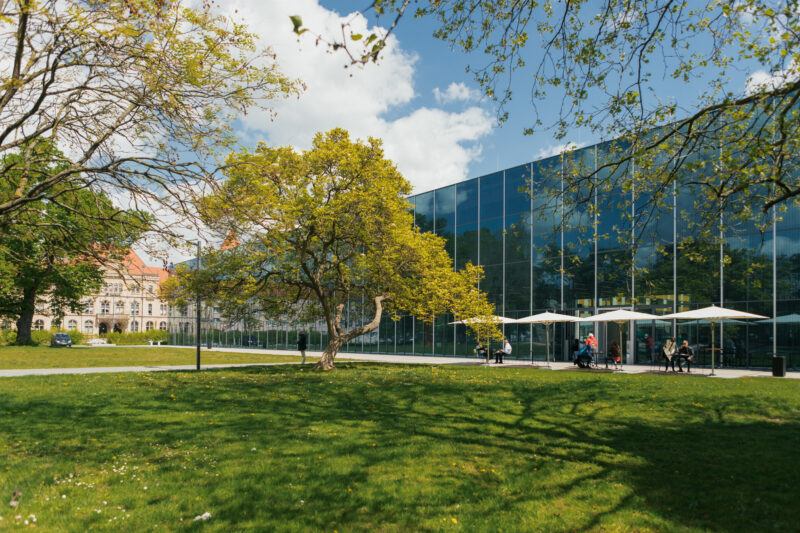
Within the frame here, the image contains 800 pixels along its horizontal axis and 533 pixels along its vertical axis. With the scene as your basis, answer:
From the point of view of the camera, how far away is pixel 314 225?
1830cm

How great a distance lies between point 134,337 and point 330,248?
5796cm

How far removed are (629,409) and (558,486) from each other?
6048mm

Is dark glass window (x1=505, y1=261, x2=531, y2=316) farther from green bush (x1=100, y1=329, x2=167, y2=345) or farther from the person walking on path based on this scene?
green bush (x1=100, y1=329, x2=167, y2=345)

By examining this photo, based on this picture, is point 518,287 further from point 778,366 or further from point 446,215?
point 778,366

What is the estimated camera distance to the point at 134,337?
221ft

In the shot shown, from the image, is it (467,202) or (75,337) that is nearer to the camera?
(467,202)

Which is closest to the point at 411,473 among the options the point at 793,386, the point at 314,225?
the point at 314,225

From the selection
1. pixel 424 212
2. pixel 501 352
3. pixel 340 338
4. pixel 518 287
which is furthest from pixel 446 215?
pixel 340 338

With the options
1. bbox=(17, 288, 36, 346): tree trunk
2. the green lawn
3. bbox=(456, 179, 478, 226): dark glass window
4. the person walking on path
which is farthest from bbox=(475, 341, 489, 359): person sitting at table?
bbox=(17, 288, 36, 346): tree trunk

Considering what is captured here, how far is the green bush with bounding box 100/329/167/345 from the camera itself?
6475 centimetres

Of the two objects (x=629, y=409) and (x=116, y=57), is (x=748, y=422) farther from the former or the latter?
(x=116, y=57)

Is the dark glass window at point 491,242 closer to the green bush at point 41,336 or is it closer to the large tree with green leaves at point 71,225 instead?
the large tree with green leaves at point 71,225

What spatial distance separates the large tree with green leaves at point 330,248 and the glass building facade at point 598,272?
297 centimetres

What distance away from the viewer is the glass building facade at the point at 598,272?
22547 millimetres
